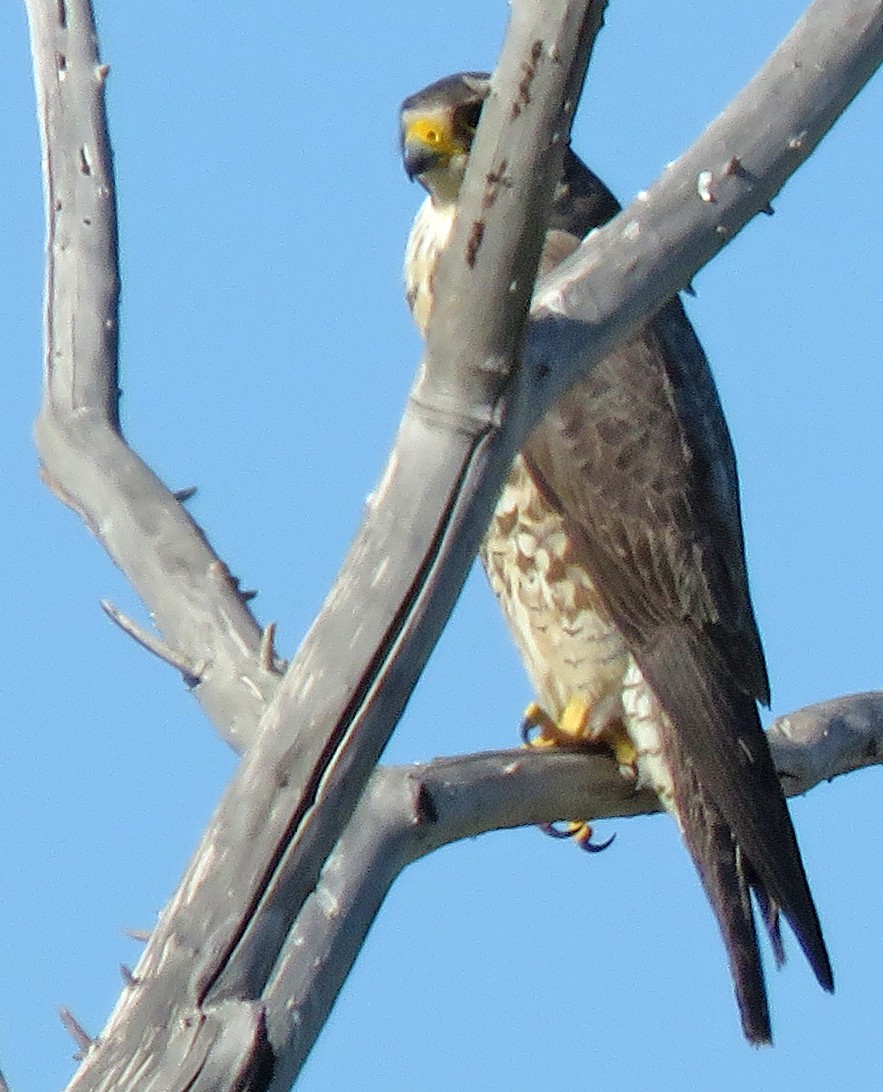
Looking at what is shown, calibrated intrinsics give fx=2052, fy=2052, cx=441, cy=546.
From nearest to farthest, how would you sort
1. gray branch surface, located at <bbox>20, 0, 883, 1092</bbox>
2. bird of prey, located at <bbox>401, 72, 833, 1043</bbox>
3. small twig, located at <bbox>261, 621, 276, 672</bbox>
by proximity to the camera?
gray branch surface, located at <bbox>20, 0, 883, 1092</bbox> < small twig, located at <bbox>261, 621, 276, 672</bbox> < bird of prey, located at <bbox>401, 72, 833, 1043</bbox>

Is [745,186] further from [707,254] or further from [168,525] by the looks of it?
[168,525]

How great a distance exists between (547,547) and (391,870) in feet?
5.14

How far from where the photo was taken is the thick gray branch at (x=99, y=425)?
317 centimetres

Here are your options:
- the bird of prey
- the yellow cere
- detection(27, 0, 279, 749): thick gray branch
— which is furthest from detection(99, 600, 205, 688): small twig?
the yellow cere

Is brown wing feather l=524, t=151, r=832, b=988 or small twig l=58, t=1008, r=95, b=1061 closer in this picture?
small twig l=58, t=1008, r=95, b=1061

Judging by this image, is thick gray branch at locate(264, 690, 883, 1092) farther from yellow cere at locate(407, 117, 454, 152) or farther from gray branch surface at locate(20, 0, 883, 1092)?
yellow cere at locate(407, 117, 454, 152)

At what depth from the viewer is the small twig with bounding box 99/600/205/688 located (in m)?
3.08

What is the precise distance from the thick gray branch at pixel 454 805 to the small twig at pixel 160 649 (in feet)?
1.41

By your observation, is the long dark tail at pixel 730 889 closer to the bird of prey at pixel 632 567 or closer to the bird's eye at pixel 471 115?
the bird of prey at pixel 632 567

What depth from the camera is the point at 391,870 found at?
8.48 ft

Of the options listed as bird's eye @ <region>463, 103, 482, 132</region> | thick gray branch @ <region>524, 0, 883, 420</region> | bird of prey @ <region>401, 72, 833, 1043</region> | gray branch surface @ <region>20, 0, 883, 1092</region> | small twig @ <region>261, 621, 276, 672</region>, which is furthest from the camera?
bird's eye @ <region>463, 103, 482, 132</region>

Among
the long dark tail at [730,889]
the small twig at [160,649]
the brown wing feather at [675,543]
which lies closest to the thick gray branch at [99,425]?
the small twig at [160,649]

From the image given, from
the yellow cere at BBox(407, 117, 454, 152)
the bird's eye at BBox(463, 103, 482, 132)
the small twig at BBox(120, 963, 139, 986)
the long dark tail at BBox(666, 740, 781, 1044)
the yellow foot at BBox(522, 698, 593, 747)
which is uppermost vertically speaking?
the bird's eye at BBox(463, 103, 482, 132)

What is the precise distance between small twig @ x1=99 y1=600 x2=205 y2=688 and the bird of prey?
3.00 feet
